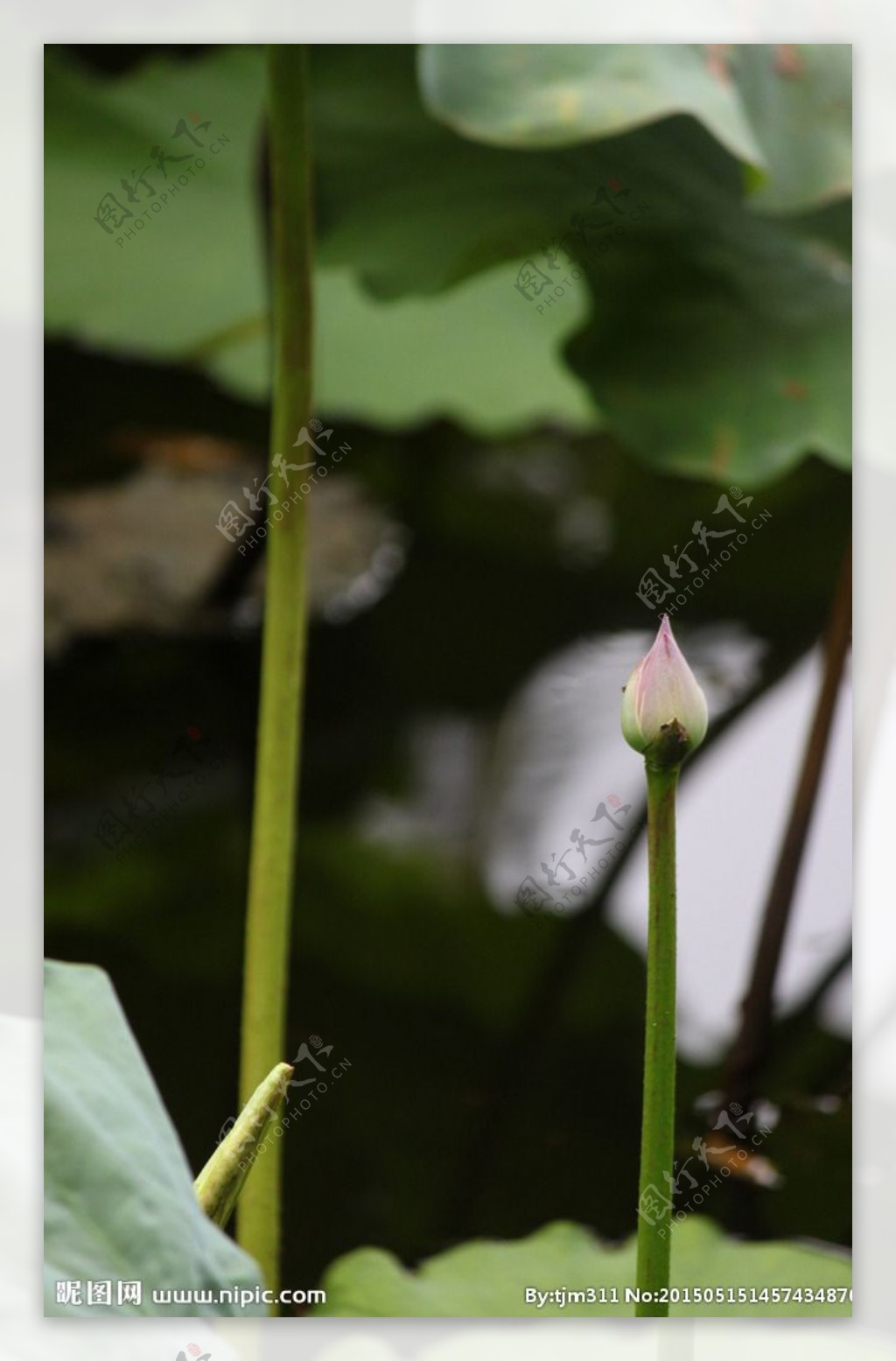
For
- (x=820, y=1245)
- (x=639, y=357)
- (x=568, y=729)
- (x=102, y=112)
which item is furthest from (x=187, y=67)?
(x=820, y=1245)

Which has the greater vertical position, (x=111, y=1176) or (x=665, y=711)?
(x=665, y=711)

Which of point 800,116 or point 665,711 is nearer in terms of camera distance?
point 665,711

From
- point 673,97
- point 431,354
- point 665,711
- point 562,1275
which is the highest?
point 673,97

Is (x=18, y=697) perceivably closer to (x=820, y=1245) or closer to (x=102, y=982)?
(x=102, y=982)

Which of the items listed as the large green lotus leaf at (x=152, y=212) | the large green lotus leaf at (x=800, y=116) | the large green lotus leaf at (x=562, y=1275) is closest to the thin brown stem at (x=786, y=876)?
the large green lotus leaf at (x=562, y=1275)

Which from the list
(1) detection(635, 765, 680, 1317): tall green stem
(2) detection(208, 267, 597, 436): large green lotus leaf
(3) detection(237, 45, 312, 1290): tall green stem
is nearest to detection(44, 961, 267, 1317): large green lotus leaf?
(3) detection(237, 45, 312, 1290): tall green stem

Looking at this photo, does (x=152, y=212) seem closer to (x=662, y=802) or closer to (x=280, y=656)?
(x=280, y=656)

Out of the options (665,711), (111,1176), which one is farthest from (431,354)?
(111,1176)
